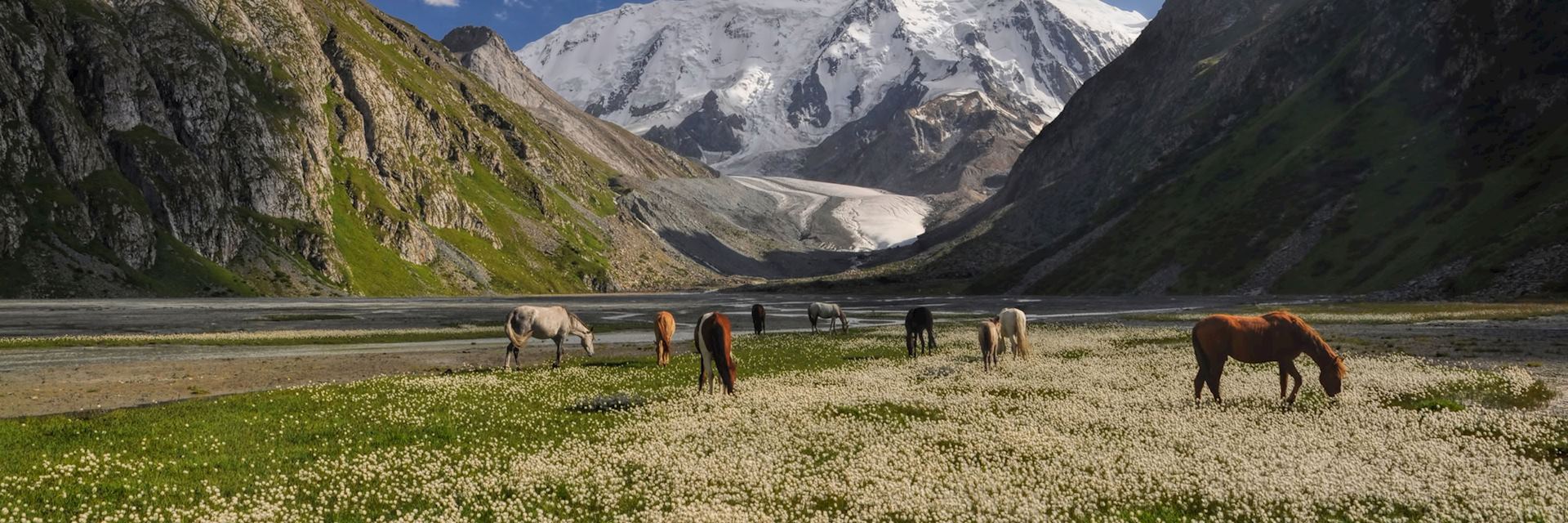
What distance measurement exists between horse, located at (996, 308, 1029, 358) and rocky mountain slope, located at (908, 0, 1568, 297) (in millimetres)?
76467

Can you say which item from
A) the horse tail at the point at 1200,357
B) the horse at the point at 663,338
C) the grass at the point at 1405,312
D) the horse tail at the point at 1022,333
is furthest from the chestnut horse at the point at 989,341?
the grass at the point at 1405,312

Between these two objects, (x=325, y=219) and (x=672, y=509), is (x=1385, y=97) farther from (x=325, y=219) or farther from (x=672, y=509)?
(x=325, y=219)

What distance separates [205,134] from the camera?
554 ft

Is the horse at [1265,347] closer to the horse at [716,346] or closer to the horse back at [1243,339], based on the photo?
the horse back at [1243,339]

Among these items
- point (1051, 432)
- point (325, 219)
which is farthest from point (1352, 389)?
point (325, 219)

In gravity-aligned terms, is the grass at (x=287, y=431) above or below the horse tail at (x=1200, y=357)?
below

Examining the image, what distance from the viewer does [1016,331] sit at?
3869 centimetres

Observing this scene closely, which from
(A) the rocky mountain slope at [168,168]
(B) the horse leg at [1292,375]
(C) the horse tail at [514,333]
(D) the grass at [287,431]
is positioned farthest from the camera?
(A) the rocky mountain slope at [168,168]

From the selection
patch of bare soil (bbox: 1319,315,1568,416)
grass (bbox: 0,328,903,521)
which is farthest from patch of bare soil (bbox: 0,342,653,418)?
patch of bare soil (bbox: 1319,315,1568,416)

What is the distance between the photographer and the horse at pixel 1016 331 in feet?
126

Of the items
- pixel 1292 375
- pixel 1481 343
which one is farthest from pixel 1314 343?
pixel 1481 343

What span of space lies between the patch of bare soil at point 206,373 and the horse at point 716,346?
15.6 metres

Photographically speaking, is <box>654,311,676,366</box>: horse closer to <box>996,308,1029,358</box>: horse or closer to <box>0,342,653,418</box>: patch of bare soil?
<box>0,342,653,418</box>: patch of bare soil

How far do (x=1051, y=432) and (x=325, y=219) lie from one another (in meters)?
196
